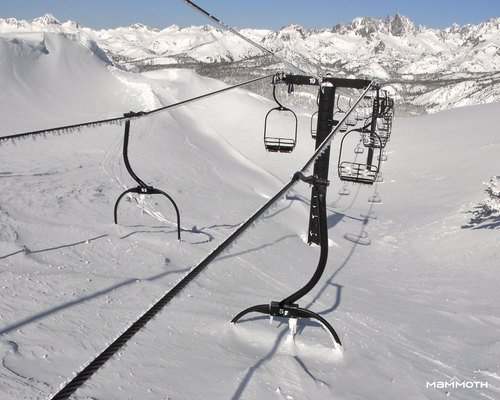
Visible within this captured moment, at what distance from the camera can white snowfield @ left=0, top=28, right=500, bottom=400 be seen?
322cm

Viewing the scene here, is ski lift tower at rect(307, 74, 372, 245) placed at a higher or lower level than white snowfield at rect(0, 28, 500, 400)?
higher

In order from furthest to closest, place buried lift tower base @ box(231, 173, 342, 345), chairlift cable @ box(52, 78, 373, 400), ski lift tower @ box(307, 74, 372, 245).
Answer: ski lift tower @ box(307, 74, 372, 245)
buried lift tower base @ box(231, 173, 342, 345)
chairlift cable @ box(52, 78, 373, 400)

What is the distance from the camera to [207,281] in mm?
5176

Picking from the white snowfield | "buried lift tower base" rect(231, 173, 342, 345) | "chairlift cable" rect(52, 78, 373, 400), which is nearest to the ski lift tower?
the white snowfield

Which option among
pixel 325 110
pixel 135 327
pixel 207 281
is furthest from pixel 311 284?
pixel 325 110

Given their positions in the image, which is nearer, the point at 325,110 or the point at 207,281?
the point at 207,281

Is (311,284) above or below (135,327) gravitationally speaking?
below

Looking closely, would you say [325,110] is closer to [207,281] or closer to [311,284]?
[207,281]

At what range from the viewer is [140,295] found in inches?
169

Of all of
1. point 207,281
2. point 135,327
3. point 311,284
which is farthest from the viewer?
point 207,281

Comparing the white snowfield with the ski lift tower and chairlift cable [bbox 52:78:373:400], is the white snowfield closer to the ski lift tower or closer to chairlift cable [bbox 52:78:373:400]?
chairlift cable [bbox 52:78:373:400]

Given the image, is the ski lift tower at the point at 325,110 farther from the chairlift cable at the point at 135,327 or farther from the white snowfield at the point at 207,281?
the chairlift cable at the point at 135,327

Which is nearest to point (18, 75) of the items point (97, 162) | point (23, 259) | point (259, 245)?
point (97, 162)

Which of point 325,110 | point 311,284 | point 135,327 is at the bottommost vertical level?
point 311,284
